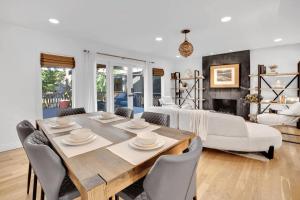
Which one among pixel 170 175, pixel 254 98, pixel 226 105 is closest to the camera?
pixel 170 175

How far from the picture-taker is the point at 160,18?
2840mm

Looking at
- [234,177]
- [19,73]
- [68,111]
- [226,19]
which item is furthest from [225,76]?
[19,73]

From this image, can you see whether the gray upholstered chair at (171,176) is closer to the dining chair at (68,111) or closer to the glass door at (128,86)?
the dining chair at (68,111)

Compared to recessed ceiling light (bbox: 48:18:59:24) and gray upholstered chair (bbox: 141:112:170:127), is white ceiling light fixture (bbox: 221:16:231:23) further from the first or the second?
recessed ceiling light (bbox: 48:18:59:24)

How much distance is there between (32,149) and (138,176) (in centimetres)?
70

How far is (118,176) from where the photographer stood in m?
0.86

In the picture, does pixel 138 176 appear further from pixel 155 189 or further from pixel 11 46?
pixel 11 46

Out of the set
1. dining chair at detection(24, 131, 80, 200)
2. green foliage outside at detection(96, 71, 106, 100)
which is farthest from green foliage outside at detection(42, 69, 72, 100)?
dining chair at detection(24, 131, 80, 200)

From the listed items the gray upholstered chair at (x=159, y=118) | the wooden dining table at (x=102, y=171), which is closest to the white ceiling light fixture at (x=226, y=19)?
the gray upholstered chair at (x=159, y=118)

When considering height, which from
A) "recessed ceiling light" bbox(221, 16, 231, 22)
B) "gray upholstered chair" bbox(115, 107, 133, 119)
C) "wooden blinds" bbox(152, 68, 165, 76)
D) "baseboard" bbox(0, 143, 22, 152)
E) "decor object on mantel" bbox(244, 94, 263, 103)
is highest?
"recessed ceiling light" bbox(221, 16, 231, 22)

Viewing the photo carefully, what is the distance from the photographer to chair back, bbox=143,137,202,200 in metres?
0.85

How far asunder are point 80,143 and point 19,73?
113 inches

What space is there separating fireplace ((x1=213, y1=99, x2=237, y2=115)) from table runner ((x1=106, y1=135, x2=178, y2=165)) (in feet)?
17.4

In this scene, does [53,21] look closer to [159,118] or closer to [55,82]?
[55,82]
